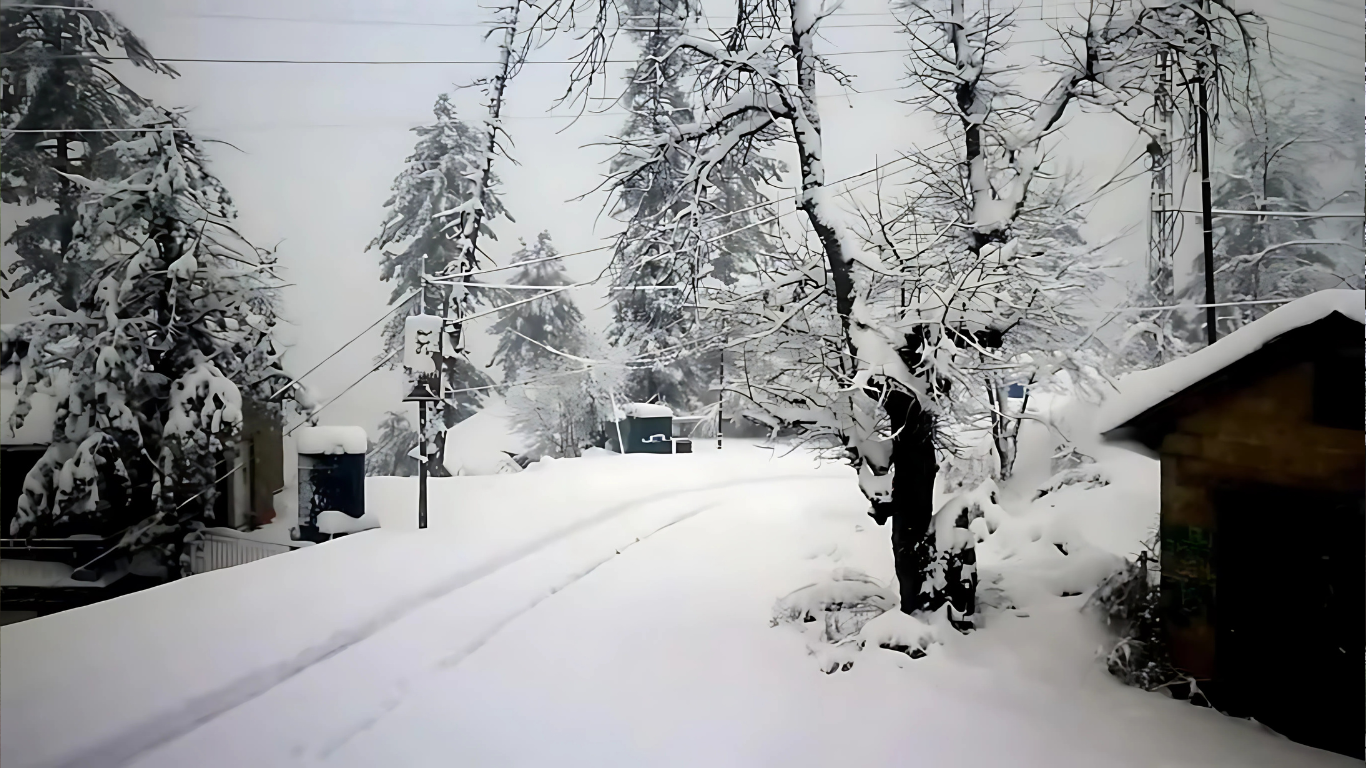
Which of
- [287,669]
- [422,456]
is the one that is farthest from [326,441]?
[287,669]

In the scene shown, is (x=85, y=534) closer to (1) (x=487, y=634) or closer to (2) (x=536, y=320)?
(1) (x=487, y=634)

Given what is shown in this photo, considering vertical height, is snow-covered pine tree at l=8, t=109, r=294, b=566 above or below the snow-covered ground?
above

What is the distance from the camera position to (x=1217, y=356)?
175 cm

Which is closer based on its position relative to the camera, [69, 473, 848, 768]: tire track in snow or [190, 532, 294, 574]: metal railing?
[69, 473, 848, 768]: tire track in snow

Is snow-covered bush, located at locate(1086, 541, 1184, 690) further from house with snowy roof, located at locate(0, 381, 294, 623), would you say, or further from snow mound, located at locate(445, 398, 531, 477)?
house with snowy roof, located at locate(0, 381, 294, 623)

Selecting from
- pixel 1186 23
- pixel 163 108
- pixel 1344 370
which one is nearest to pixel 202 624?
pixel 163 108

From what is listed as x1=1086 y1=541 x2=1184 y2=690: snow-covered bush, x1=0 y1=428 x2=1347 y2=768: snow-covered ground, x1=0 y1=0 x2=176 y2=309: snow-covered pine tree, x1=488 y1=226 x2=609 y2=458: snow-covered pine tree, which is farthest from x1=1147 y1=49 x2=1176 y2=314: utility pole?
x1=0 y1=0 x2=176 y2=309: snow-covered pine tree

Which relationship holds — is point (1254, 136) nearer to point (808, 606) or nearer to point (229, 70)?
point (808, 606)

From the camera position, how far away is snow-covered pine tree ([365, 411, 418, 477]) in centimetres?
209

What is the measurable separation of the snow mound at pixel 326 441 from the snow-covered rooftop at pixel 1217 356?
187cm

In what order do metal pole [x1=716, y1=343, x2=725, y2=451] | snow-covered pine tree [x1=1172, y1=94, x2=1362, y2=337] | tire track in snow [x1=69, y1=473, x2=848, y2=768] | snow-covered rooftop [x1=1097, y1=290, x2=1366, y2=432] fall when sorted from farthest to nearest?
metal pole [x1=716, y1=343, x2=725, y2=451], snow-covered pine tree [x1=1172, y1=94, x2=1362, y2=337], tire track in snow [x1=69, y1=473, x2=848, y2=768], snow-covered rooftop [x1=1097, y1=290, x2=1366, y2=432]

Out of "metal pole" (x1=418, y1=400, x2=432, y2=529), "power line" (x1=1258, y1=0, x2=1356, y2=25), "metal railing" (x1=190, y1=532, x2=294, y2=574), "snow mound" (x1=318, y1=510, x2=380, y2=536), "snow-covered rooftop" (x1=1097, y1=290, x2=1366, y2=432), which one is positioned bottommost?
"metal railing" (x1=190, y1=532, x2=294, y2=574)

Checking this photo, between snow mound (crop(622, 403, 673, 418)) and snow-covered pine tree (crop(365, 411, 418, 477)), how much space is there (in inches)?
22.2

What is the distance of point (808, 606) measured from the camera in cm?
197
